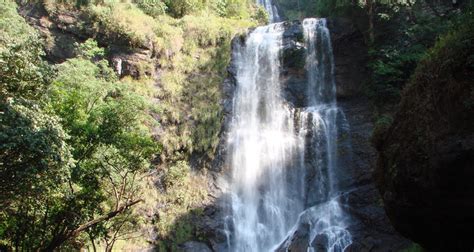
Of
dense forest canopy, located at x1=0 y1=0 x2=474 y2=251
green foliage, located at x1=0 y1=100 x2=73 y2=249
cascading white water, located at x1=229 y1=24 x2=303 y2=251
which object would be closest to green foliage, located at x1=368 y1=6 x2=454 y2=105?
dense forest canopy, located at x1=0 y1=0 x2=474 y2=251

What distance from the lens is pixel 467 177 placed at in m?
7.96

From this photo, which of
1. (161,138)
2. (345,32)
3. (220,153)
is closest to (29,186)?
(161,138)

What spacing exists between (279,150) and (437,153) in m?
11.7

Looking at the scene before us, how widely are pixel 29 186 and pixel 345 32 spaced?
18.7 meters

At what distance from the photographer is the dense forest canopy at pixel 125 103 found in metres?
8.48

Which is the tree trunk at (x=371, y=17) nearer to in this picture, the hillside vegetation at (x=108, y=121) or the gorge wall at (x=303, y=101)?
the gorge wall at (x=303, y=101)

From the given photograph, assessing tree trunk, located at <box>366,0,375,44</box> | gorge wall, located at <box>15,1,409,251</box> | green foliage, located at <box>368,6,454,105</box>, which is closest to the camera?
gorge wall, located at <box>15,1,409,251</box>

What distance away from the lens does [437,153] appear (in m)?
8.40

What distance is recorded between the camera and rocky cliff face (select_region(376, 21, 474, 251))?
8.15 metres

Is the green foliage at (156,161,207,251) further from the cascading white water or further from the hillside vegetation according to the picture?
the cascading white water

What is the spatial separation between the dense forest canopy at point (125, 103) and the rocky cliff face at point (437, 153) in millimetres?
840

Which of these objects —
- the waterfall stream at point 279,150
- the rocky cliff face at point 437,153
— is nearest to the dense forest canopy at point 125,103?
the rocky cliff face at point 437,153

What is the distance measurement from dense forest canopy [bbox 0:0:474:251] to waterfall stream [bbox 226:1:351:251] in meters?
1.45

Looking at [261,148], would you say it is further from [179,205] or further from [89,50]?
[89,50]
